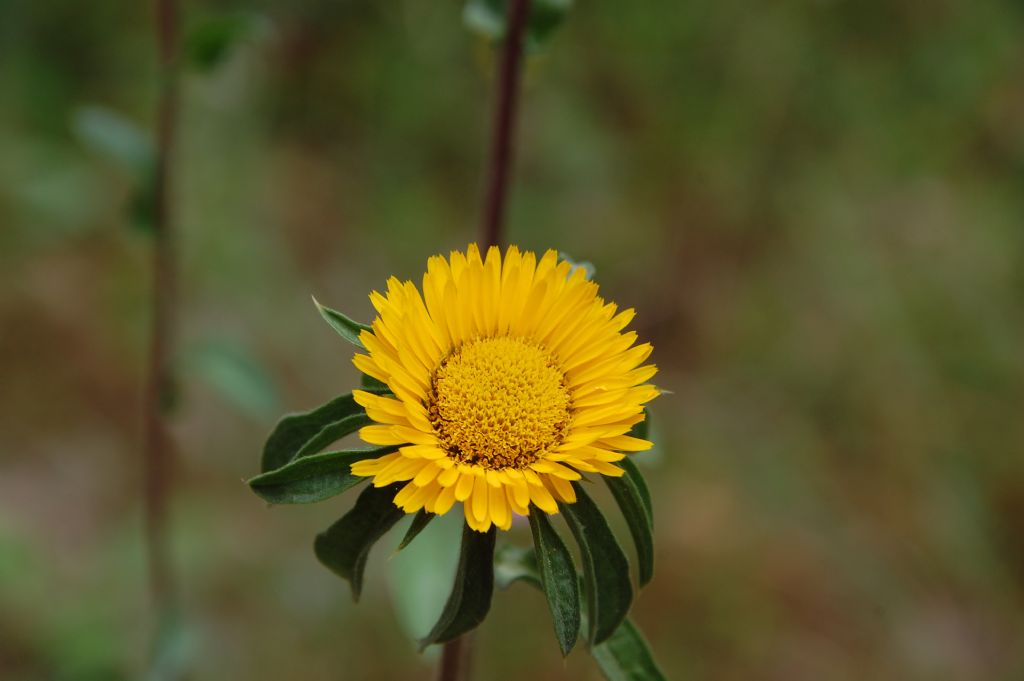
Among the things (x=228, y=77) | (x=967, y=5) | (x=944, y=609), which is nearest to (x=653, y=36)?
(x=967, y=5)

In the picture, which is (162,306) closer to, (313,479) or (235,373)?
(235,373)

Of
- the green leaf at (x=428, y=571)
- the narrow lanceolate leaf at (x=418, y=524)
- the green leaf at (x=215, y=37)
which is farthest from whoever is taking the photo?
the green leaf at (x=215, y=37)

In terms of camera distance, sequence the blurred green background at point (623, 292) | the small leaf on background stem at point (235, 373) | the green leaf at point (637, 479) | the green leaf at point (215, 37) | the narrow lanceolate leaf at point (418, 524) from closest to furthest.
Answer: the narrow lanceolate leaf at point (418, 524)
the green leaf at point (637, 479)
the green leaf at point (215, 37)
the small leaf on background stem at point (235, 373)
the blurred green background at point (623, 292)

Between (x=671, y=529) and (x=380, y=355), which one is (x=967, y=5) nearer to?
(x=671, y=529)

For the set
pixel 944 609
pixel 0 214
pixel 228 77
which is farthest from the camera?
pixel 228 77

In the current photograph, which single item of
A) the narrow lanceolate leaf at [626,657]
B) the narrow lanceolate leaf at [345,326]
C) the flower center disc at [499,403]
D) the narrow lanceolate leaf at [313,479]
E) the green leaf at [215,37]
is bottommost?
the narrow lanceolate leaf at [626,657]

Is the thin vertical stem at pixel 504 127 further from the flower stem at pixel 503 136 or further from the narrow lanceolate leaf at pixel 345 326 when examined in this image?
the narrow lanceolate leaf at pixel 345 326

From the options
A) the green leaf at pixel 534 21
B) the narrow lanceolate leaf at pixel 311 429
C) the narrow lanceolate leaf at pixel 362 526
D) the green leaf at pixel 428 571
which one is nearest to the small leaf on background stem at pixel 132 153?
the green leaf at pixel 534 21

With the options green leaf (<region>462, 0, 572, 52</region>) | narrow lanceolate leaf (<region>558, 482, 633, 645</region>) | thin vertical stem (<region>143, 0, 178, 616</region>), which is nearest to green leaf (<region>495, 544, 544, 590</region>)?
narrow lanceolate leaf (<region>558, 482, 633, 645</region>)
